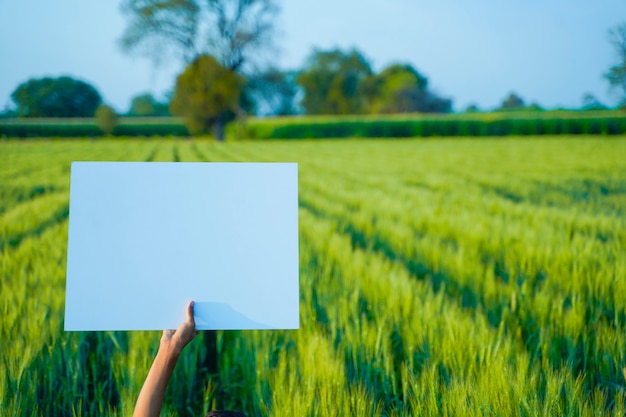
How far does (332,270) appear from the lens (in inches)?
89.7

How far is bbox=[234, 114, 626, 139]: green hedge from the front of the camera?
13461mm

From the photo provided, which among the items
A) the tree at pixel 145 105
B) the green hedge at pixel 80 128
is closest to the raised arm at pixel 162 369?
the green hedge at pixel 80 128

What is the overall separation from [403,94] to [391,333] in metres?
7.32

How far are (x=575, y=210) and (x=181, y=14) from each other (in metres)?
9.81

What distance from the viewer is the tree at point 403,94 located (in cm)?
775

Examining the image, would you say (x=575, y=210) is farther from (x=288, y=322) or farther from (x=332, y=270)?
(x=288, y=322)

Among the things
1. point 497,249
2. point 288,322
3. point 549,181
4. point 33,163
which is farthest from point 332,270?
point 33,163

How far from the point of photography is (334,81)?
26.1ft

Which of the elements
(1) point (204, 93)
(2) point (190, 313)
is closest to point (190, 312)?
(2) point (190, 313)

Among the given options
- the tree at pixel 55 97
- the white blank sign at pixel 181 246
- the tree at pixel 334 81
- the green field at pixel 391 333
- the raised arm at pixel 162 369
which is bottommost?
the green field at pixel 391 333

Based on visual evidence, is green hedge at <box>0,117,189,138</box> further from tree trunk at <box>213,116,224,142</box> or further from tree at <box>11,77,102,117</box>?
tree trunk at <box>213,116,224,142</box>

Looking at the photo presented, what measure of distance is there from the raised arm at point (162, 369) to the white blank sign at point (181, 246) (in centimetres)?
3

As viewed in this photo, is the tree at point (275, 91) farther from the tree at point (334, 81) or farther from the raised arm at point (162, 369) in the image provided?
the raised arm at point (162, 369)

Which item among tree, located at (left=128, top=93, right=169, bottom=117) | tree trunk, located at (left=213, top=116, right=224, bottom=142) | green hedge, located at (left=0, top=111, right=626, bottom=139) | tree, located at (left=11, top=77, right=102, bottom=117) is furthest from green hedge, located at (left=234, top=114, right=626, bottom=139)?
tree, located at (left=11, top=77, right=102, bottom=117)
